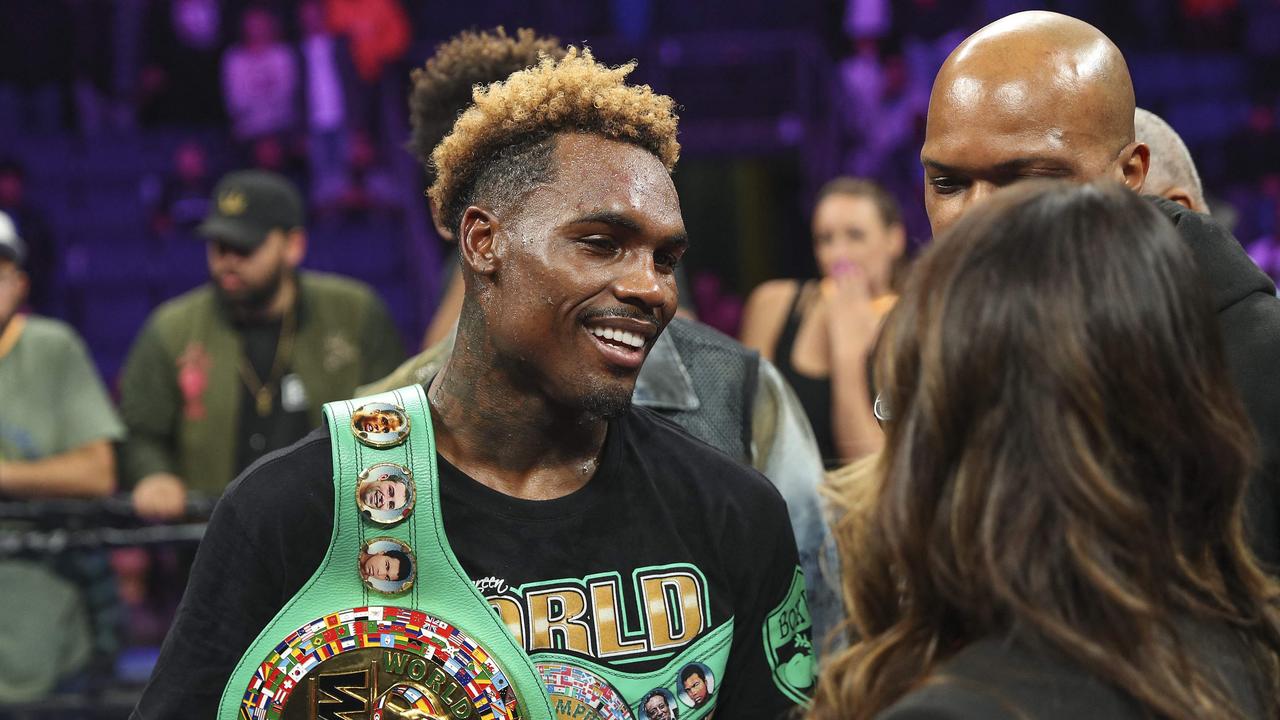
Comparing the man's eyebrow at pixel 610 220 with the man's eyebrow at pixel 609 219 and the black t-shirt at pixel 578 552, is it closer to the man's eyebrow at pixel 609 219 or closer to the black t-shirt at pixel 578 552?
the man's eyebrow at pixel 609 219

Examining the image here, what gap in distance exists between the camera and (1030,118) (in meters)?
2.00

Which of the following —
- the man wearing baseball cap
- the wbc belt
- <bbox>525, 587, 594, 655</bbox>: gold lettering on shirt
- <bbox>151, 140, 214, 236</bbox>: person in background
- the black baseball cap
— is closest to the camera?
the wbc belt

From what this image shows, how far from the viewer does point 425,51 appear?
7.62 metres

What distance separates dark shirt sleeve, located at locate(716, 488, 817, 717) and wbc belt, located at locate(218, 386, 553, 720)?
323 millimetres

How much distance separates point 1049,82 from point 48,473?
394 cm

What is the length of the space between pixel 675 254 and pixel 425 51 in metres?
5.87

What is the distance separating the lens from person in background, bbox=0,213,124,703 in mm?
4449

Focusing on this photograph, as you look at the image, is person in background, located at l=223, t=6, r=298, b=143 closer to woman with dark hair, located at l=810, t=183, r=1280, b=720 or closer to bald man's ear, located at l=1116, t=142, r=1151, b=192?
bald man's ear, located at l=1116, t=142, r=1151, b=192

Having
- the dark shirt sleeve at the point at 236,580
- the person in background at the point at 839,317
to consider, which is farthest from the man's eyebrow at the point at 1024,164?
the person in background at the point at 839,317

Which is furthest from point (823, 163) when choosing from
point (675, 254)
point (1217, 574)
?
point (1217, 574)

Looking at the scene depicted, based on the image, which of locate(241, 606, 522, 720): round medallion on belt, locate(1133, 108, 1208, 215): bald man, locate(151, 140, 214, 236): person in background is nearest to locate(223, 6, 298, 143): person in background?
locate(151, 140, 214, 236): person in background

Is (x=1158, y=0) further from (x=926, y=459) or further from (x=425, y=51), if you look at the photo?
(x=926, y=459)

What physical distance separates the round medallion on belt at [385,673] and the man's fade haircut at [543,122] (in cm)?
65

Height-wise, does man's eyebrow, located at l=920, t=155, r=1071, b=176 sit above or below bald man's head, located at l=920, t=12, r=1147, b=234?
below
